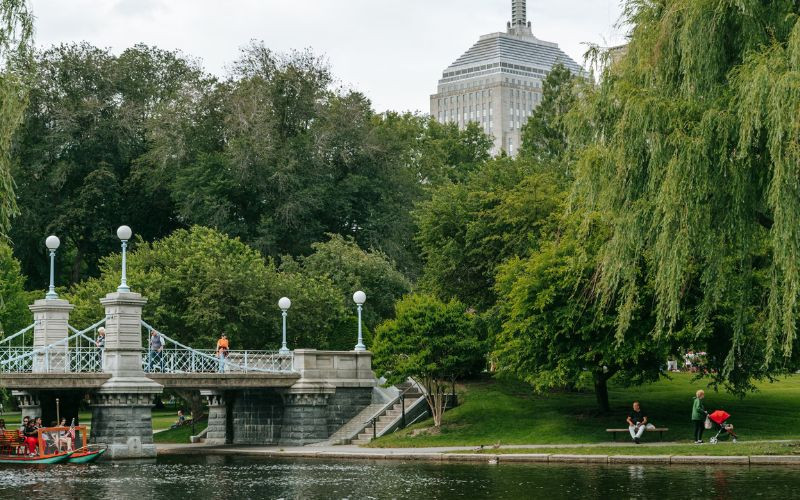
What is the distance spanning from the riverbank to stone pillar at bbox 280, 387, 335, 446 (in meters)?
1.24

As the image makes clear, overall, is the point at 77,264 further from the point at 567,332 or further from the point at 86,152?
the point at 567,332

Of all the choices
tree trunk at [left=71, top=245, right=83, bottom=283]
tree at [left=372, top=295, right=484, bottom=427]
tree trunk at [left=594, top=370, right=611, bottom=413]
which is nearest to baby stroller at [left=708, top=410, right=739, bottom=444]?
tree trunk at [left=594, top=370, right=611, bottom=413]

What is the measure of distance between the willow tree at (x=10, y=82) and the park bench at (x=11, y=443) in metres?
18.3

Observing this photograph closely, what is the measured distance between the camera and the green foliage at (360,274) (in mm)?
61750

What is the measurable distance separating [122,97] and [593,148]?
50.5 m

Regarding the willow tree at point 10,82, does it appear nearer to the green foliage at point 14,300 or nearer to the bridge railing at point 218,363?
the bridge railing at point 218,363

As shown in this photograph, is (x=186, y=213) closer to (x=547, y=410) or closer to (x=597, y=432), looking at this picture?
(x=547, y=410)

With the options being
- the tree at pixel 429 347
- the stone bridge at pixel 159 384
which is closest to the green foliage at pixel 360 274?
the stone bridge at pixel 159 384

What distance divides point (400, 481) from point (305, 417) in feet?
59.4

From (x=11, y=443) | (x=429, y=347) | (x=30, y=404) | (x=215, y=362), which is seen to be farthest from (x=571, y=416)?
(x=30, y=404)

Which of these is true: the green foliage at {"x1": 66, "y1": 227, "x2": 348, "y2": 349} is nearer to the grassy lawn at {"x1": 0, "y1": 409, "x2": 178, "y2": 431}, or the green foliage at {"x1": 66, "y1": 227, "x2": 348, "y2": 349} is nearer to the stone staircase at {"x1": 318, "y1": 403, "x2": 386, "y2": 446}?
the stone staircase at {"x1": 318, "y1": 403, "x2": 386, "y2": 446}

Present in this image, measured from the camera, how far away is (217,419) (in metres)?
53.0

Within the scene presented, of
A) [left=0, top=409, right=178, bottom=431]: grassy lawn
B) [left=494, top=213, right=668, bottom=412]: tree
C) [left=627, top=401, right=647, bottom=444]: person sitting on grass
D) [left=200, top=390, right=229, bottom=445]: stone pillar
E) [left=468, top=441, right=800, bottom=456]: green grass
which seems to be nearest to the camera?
[left=468, top=441, right=800, bottom=456]: green grass

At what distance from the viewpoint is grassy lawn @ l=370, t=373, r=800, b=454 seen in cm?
4072
